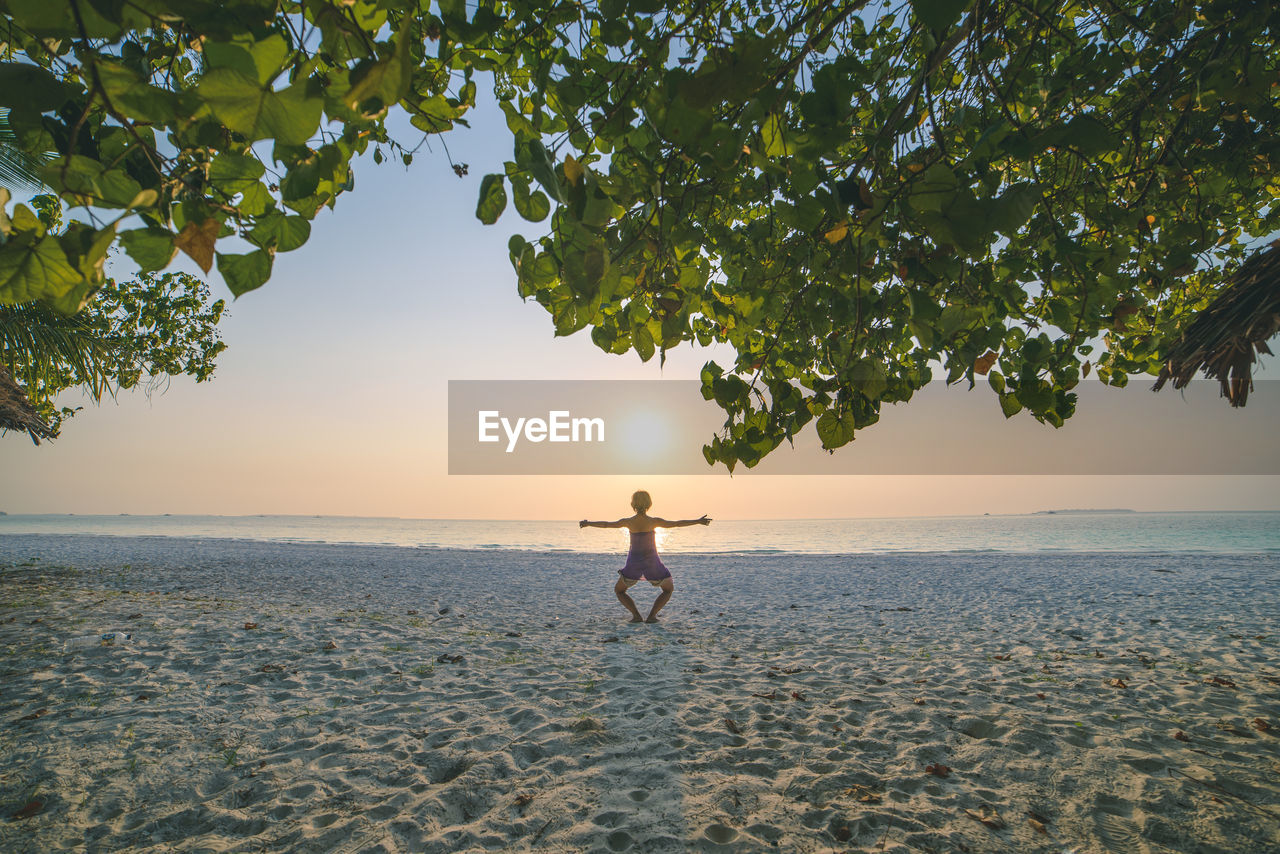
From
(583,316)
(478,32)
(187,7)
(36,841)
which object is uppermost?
(478,32)

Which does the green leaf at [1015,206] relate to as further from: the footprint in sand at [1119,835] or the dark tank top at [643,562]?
the dark tank top at [643,562]

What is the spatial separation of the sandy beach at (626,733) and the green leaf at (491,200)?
2.82 metres

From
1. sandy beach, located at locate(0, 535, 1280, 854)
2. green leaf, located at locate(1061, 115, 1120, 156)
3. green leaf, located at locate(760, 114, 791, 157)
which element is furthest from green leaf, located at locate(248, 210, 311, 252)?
sandy beach, located at locate(0, 535, 1280, 854)

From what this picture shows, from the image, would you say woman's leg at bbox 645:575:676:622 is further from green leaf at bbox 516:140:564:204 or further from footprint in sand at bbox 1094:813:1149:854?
green leaf at bbox 516:140:564:204

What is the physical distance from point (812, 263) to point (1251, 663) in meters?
7.42

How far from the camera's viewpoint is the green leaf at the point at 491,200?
130cm

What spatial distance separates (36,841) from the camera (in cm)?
266

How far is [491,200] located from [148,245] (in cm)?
65

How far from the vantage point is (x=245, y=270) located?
1.15 meters

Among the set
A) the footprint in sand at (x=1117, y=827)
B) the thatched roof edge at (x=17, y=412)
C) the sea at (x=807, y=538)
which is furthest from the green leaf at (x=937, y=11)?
the sea at (x=807, y=538)

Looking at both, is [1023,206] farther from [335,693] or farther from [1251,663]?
[1251,663]

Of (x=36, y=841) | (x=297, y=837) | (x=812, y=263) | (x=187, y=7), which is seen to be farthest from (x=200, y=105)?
(x=36, y=841)

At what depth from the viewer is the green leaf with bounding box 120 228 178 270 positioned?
0.98m

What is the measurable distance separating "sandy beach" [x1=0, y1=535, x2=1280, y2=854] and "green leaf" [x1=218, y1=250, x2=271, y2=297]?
275 centimetres
